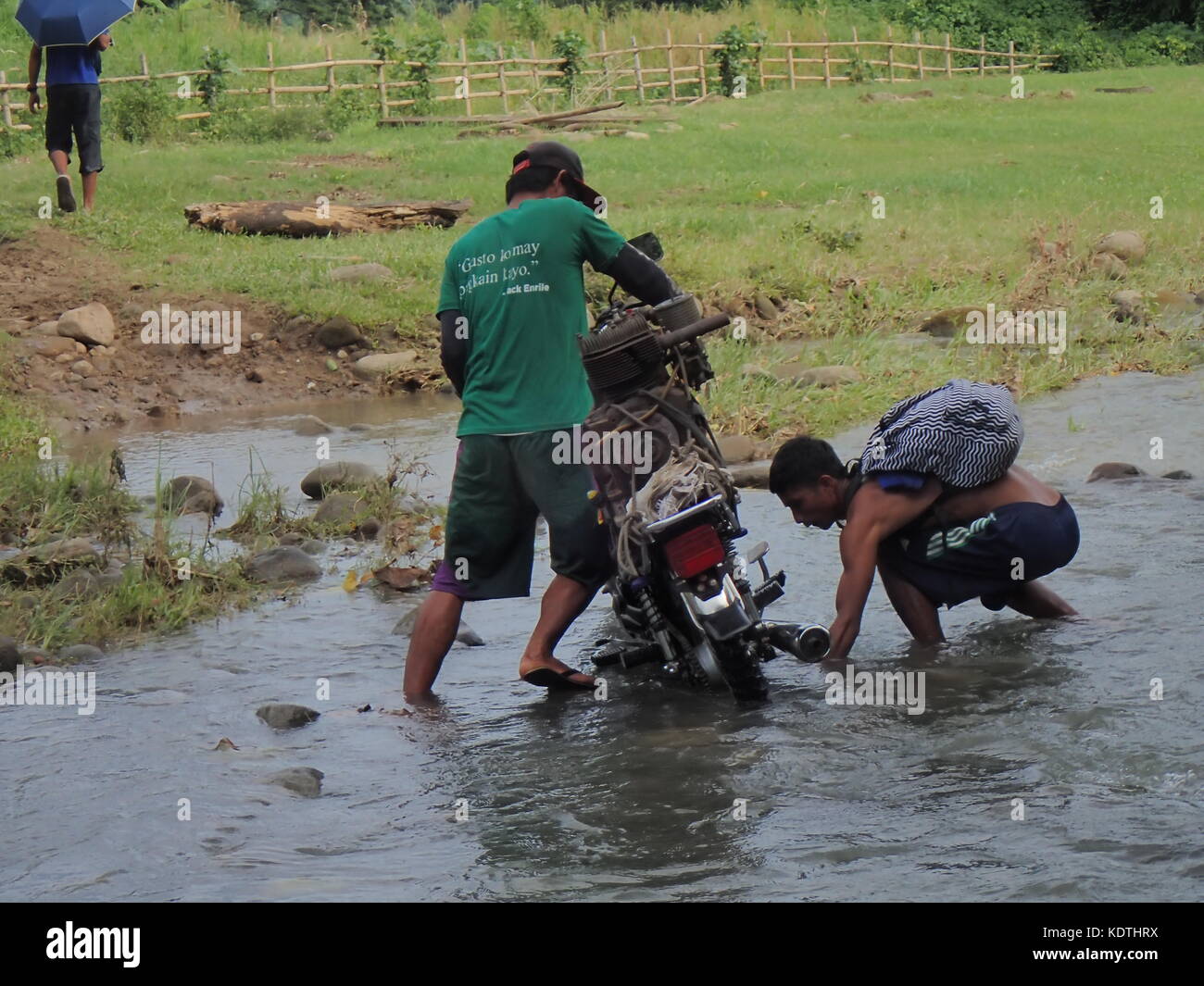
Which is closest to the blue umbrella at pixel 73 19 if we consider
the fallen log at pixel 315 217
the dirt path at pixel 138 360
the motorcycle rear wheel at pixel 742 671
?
the fallen log at pixel 315 217

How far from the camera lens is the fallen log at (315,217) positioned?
1459 cm

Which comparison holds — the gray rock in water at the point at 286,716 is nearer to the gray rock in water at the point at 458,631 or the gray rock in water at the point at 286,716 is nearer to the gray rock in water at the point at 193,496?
the gray rock in water at the point at 458,631

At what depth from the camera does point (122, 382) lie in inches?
447

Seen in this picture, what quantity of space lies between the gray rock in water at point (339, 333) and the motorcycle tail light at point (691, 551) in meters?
7.46

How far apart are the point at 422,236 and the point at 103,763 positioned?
386 inches

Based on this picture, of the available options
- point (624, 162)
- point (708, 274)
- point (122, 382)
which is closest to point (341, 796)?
point (122, 382)

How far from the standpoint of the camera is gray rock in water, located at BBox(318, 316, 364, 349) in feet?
39.1

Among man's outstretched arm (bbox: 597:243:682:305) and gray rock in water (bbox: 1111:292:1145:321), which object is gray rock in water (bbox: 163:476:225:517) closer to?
man's outstretched arm (bbox: 597:243:682:305)

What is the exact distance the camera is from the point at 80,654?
20.0 ft

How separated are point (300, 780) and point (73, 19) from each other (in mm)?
10706

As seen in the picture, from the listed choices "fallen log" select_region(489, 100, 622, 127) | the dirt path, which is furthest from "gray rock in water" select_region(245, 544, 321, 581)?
"fallen log" select_region(489, 100, 622, 127)

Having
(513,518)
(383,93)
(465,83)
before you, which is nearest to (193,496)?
(513,518)

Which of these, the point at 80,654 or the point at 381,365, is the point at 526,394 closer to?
the point at 80,654
